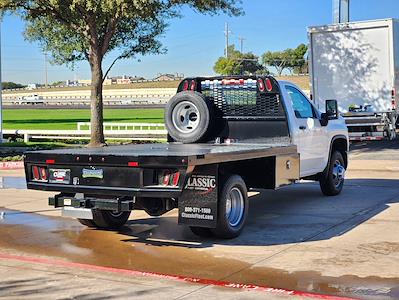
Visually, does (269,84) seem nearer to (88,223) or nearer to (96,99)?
(88,223)

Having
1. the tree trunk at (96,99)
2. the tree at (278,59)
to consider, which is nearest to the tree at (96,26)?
the tree trunk at (96,99)

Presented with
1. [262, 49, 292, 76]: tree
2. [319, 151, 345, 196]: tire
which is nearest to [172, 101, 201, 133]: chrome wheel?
[319, 151, 345, 196]: tire

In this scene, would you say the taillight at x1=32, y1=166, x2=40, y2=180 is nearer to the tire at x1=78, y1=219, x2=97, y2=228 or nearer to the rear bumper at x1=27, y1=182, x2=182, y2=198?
the rear bumper at x1=27, y1=182, x2=182, y2=198

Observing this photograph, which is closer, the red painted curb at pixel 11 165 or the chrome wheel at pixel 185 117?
the chrome wheel at pixel 185 117

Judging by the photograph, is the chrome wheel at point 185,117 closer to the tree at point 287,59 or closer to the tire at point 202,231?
the tire at point 202,231

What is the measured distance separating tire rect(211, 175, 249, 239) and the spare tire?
1.62m

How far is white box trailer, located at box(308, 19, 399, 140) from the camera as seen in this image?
1888 centimetres

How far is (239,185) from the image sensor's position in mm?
7723

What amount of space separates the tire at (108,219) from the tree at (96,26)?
1024 cm

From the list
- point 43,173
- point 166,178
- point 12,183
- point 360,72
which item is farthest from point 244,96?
point 360,72

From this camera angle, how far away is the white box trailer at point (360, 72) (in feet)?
61.9

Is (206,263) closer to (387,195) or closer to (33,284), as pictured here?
(33,284)

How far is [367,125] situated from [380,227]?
11169 mm

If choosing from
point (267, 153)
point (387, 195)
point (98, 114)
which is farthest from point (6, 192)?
point (98, 114)
